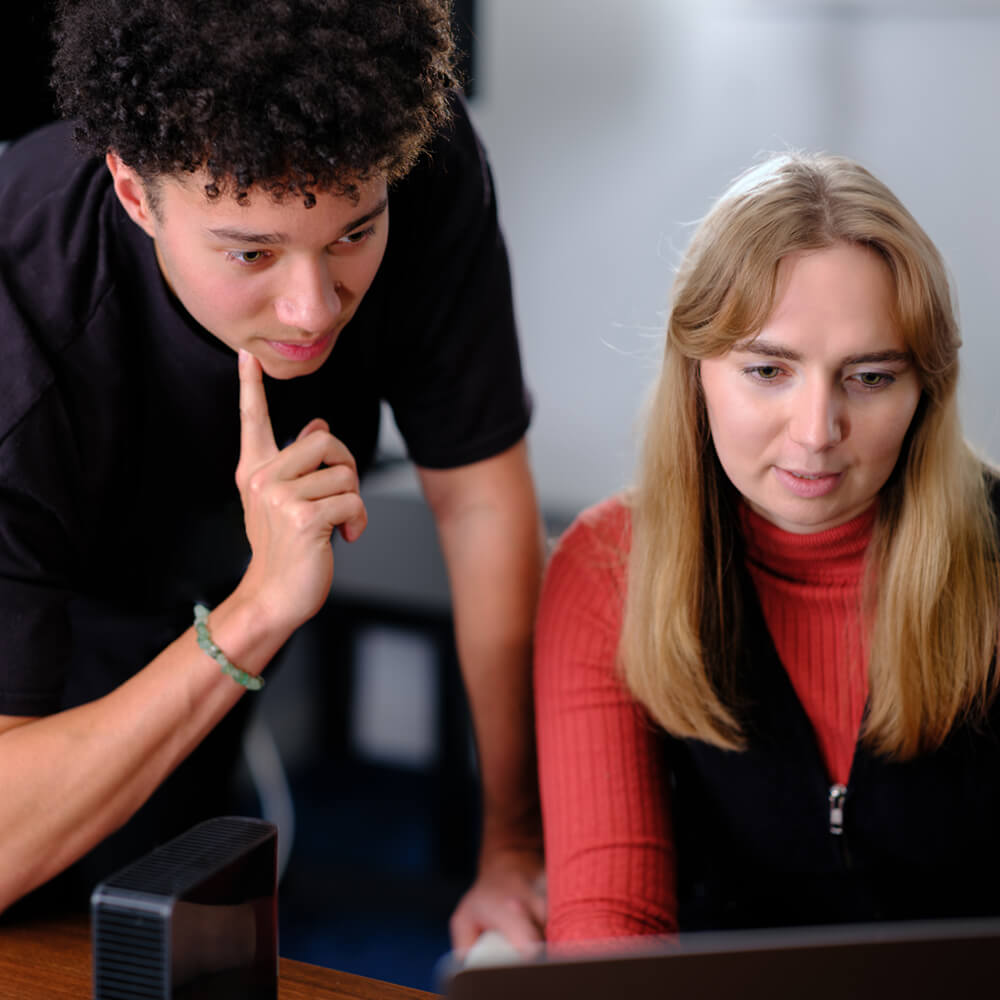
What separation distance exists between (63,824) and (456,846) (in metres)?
1.52

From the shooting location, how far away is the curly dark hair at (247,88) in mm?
901

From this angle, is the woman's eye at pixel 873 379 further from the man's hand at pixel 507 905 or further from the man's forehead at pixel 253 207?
the man's hand at pixel 507 905

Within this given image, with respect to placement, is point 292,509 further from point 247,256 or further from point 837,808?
point 837,808

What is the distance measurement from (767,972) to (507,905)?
2.24 feet

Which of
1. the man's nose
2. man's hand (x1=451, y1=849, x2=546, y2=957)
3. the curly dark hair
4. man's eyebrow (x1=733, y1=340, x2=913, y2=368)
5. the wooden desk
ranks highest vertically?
the curly dark hair

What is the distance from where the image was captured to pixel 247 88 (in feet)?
2.96

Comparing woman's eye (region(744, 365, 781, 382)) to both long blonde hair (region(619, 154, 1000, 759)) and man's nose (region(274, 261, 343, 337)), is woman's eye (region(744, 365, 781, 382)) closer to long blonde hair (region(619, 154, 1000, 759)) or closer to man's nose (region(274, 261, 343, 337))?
long blonde hair (region(619, 154, 1000, 759))

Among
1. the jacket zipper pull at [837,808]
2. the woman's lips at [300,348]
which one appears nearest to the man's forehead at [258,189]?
the woman's lips at [300,348]

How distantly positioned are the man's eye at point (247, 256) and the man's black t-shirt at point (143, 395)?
161 mm

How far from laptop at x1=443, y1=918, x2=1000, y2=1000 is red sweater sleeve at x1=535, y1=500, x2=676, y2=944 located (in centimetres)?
56

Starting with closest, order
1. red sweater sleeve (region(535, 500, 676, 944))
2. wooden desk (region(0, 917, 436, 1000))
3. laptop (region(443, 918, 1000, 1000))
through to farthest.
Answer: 1. laptop (region(443, 918, 1000, 1000))
2. wooden desk (region(0, 917, 436, 1000))
3. red sweater sleeve (region(535, 500, 676, 944))

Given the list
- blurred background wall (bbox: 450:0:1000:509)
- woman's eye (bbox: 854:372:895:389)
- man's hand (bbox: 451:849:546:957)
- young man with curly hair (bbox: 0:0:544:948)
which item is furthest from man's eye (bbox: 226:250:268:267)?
blurred background wall (bbox: 450:0:1000:509)

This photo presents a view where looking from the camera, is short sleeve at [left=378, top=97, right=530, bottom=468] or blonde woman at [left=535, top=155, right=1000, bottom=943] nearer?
blonde woman at [left=535, top=155, right=1000, bottom=943]

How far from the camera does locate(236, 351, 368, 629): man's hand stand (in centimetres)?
104
